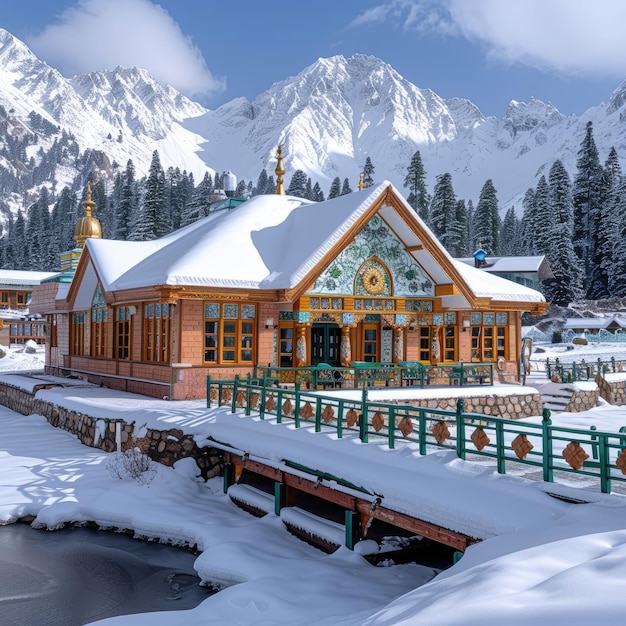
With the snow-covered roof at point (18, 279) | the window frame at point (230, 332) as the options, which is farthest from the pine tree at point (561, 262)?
the window frame at point (230, 332)

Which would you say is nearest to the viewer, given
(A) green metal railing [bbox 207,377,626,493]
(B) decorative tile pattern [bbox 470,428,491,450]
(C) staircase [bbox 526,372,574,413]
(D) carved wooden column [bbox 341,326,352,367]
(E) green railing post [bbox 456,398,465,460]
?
(A) green metal railing [bbox 207,377,626,493]

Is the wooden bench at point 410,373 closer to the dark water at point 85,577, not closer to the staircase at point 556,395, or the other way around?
the staircase at point 556,395

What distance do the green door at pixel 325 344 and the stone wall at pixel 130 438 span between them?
8.03 metres

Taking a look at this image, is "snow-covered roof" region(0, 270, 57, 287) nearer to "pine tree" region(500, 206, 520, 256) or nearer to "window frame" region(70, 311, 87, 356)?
"window frame" region(70, 311, 87, 356)

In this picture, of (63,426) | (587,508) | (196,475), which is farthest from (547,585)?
(63,426)

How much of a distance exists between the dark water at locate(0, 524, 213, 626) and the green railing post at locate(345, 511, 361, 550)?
244 centimetres

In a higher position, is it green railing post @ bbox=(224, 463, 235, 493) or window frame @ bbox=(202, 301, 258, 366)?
window frame @ bbox=(202, 301, 258, 366)

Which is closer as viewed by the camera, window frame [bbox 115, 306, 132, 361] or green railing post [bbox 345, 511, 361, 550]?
green railing post [bbox 345, 511, 361, 550]

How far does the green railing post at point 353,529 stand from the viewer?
11.5 metres

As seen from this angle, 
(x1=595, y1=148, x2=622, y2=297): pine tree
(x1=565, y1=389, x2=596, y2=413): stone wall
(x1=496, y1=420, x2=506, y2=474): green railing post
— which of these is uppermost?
(x1=595, y1=148, x2=622, y2=297): pine tree

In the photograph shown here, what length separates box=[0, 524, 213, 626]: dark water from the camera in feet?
34.3

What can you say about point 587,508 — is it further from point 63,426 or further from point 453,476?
point 63,426

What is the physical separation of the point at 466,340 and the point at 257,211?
930 centimetres

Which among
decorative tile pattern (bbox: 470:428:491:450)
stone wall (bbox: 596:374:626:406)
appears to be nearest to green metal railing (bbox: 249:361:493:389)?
stone wall (bbox: 596:374:626:406)
